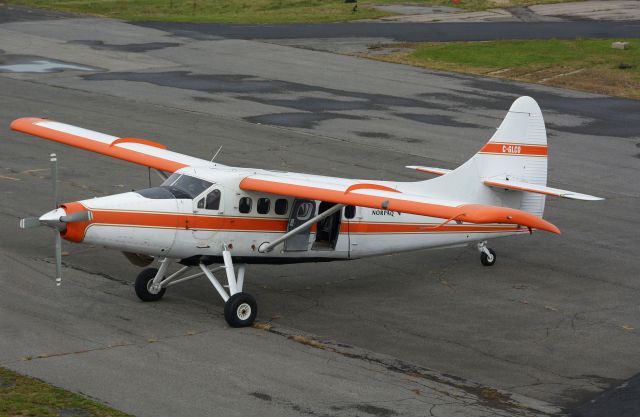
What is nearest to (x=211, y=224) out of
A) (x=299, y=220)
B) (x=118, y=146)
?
(x=299, y=220)

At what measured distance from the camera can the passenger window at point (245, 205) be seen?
18.5 metres

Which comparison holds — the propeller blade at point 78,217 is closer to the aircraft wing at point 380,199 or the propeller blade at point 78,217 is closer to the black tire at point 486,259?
the aircraft wing at point 380,199

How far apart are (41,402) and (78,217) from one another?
352cm

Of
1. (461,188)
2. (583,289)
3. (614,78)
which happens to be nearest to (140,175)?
(461,188)

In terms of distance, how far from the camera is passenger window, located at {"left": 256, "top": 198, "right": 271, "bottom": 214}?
61.3 ft

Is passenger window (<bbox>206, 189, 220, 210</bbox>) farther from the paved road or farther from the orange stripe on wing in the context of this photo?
the paved road

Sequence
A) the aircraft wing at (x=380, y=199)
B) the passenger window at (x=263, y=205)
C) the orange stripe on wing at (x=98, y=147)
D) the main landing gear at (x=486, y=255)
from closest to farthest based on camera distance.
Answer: the aircraft wing at (x=380, y=199)
the passenger window at (x=263, y=205)
the orange stripe on wing at (x=98, y=147)
the main landing gear at (x=486, y=255)

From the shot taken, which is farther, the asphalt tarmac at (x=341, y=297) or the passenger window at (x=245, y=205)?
the passenger window at (x=245, y=205)

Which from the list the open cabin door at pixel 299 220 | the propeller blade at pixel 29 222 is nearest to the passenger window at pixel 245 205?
the open cabin door at pixel 299 220

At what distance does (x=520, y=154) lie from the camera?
71.4ft

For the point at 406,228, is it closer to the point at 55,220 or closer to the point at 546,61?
the point at 55,220

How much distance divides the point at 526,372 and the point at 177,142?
18.2 metres

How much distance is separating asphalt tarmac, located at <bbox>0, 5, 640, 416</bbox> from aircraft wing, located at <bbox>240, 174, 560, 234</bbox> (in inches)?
94.6

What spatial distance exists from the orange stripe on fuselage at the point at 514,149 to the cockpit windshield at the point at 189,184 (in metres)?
6.33
